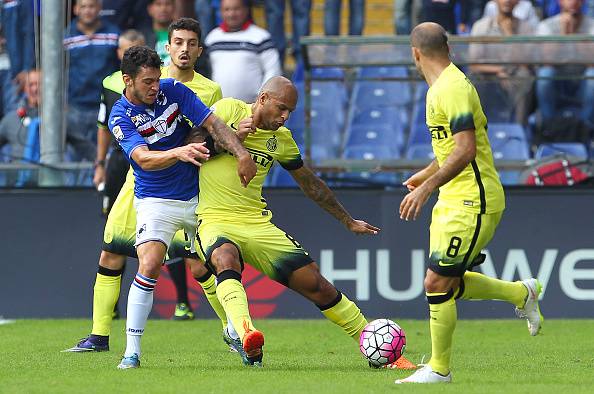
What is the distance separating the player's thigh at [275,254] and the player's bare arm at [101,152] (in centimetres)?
281

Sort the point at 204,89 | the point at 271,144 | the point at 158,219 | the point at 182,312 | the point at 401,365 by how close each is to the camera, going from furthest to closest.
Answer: the point at 182,312 → the point at 204,89 → the point at 271,144 → the point at 158,219 → the point at 401,365

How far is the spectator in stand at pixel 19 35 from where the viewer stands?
13930 millimetres

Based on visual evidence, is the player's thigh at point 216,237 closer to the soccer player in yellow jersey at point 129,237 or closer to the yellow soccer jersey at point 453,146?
the soccer player in yellow jersey at point 129,237

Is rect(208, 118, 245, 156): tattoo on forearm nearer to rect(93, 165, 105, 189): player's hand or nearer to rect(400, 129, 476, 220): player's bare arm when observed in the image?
rect(400, 129, 476, 220): player's bare arm

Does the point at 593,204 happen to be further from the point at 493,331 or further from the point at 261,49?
the point at 261,49

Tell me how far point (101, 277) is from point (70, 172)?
3250 mm

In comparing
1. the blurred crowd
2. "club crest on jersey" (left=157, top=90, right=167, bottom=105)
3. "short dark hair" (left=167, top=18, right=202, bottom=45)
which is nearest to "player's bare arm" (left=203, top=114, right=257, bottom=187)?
"club crest on jersey" (left=157, top=90, right=167, bottom=105)

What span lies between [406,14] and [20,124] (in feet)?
A: 14.4

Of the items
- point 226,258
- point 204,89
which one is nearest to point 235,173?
point 226,258

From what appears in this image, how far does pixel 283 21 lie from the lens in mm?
14461

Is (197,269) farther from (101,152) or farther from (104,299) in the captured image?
(101,152)

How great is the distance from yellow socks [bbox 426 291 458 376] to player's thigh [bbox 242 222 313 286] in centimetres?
117

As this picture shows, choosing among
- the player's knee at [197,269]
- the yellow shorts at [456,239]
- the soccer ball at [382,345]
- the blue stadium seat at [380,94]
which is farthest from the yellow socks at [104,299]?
the blue stadium seat at [380,94]

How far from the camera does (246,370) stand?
757cm
